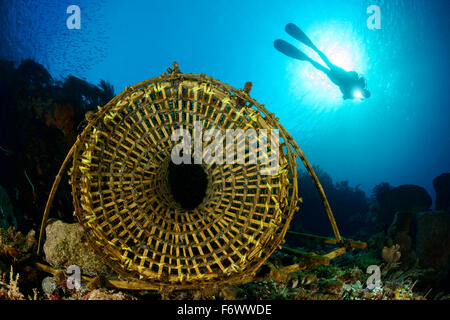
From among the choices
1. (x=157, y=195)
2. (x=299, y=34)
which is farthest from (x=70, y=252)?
(x=299, y=34)

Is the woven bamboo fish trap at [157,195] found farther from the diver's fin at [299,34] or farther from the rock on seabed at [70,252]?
the diver's fin at [299,34]

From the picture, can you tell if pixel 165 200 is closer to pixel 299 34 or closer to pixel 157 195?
pixel 157 195

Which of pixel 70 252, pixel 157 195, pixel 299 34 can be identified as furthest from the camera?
pixel 299 34

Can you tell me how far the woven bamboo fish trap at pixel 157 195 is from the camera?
5.28 ft

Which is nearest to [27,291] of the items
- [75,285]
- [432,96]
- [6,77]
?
[75,285]

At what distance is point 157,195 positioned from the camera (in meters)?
1.93

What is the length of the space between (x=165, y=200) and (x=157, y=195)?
85 mm

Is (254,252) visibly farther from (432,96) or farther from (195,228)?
(432,96)

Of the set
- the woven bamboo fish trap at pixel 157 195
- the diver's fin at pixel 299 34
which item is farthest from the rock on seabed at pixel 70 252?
the diver's fin at pixel 299 34

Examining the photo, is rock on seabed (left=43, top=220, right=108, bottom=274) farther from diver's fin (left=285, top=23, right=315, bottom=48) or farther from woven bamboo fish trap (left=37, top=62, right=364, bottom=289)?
diver's fin (left=285, top=23, right=315, bottom=48)

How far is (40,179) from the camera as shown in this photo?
447 centimetres

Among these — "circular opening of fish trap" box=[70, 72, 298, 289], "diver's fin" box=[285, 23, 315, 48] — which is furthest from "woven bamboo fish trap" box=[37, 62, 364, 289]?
"diver's fin" box=[285, 23, 315, 48]

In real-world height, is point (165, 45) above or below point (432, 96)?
above
